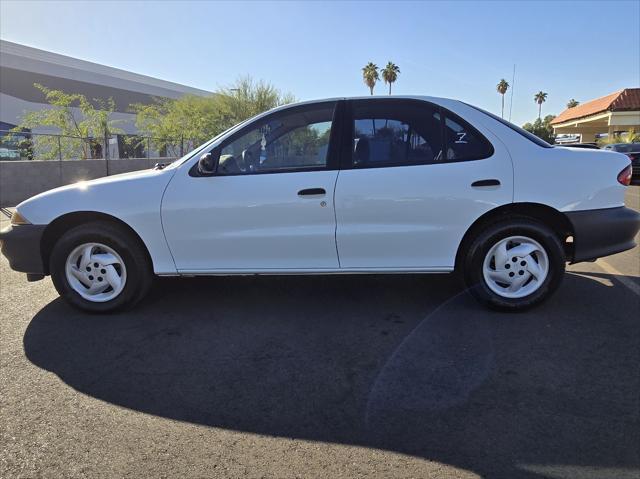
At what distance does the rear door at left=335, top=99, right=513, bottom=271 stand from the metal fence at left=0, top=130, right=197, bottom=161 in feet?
42.4

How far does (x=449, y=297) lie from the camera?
4.76 meters

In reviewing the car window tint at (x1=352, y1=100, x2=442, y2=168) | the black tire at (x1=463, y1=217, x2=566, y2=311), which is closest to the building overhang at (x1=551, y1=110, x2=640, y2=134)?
the black tire at (x1=463, y1=217, x2=566, y2=311)

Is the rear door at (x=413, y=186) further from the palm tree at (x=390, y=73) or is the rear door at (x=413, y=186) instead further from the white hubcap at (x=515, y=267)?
the palm tree at (x=390, y=73)

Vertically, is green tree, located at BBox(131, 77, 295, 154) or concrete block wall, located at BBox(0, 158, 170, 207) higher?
green tree, located at BBox(131, 77, 295, 154)

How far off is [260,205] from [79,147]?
1605 centimetres

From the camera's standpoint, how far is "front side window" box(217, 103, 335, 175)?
418 centimetres

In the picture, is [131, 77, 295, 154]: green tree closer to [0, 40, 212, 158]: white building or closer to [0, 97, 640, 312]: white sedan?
[0, 40, 212, 158]: white building

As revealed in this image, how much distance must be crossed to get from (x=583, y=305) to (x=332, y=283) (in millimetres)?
2442

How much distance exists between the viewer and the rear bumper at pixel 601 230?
415 centimetres

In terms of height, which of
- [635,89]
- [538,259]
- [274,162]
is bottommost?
[538,259]

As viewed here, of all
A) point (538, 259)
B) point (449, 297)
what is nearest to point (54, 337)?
point (449, 297)

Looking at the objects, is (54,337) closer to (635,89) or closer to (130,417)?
(130,417)

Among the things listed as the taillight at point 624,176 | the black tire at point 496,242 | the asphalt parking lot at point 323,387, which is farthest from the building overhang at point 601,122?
the black tire at point 496,242

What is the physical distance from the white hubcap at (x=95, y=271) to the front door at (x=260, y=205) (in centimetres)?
56
